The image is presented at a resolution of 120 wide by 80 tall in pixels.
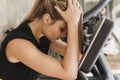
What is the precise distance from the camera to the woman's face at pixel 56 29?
1.10 metres

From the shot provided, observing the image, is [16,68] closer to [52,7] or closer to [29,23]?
[29,23]

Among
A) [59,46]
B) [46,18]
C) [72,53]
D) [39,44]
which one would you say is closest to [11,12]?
[59,46]

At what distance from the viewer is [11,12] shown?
88.5 inches

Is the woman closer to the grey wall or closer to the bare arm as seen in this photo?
the bare arm

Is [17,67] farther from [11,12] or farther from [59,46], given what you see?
[11,12]

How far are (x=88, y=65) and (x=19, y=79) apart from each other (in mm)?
391

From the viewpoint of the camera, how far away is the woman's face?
110 centimetres

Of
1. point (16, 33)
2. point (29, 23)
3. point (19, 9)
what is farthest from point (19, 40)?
point (19, 9)

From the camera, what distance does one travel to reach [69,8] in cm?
106

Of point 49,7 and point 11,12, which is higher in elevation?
point 49,7

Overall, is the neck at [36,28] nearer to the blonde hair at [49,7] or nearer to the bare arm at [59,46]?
the blonde hair at [49,7]

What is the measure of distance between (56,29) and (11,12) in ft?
4.02

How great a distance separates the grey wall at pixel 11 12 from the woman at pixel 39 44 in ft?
3.38

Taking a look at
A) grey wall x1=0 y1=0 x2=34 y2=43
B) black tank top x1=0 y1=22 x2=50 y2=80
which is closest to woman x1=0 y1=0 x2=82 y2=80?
black tank top x1=0 y1=22 x2=50 y2=80
